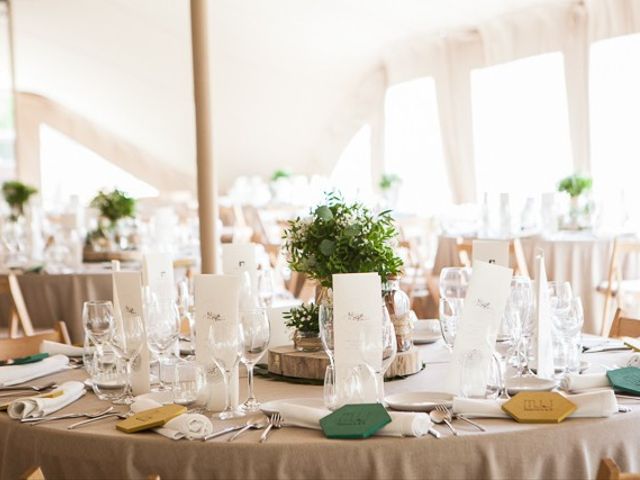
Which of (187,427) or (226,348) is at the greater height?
(226,348)

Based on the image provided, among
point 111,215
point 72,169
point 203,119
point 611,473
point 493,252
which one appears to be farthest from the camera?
point 72,169

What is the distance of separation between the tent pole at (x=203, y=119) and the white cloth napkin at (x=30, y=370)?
7.14 feet

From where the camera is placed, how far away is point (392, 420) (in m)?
1.88

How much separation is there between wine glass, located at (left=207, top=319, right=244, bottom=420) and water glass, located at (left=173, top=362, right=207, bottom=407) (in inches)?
2.6

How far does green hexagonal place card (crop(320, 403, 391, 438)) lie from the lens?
6.07 feet

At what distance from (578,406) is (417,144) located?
34.9 feet

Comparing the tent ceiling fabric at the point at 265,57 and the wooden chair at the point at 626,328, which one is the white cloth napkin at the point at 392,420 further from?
the tent ceiling fabric at the point at 265,57

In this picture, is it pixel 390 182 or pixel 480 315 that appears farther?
pixel 390 182

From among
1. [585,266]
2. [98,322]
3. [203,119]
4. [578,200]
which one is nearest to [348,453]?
[98,322]

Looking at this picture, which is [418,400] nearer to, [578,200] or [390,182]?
[578,200]

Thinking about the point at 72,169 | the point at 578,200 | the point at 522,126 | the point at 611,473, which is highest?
the point at 72,169

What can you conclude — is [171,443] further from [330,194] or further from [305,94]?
[305,94]

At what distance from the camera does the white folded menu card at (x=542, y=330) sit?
92.8 inches

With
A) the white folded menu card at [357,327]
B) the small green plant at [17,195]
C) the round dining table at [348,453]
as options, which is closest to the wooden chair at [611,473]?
the round dining table at [348,453]
